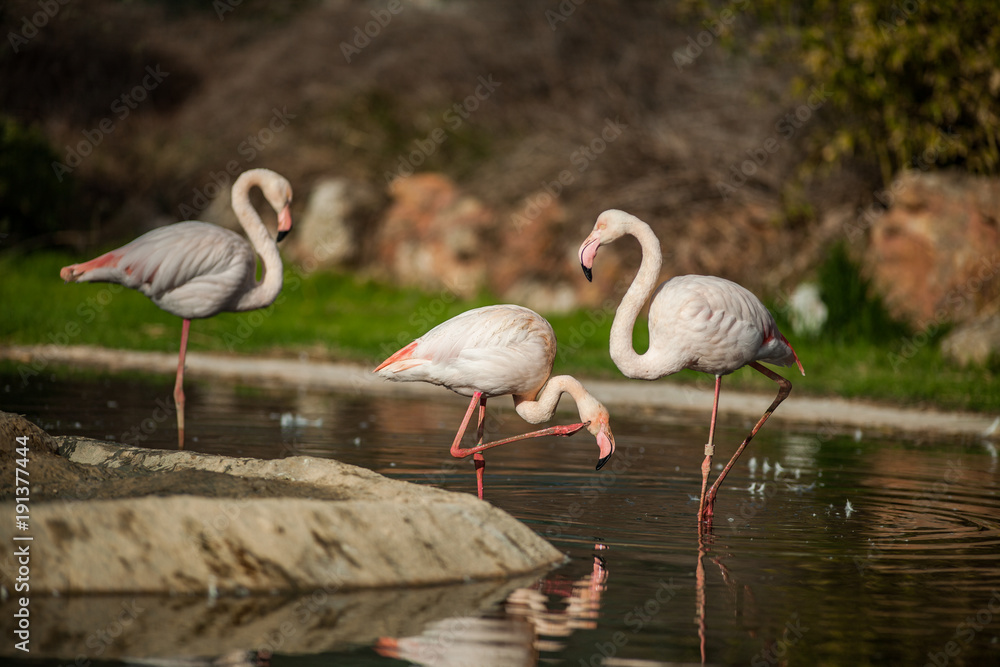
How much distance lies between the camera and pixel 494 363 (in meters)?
6.29

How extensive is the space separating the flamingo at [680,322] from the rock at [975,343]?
6317 millimetres

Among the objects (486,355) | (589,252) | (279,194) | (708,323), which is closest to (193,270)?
(279,194)

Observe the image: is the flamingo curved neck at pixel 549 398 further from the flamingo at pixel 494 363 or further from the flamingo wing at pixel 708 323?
the flamingo wing at pixel 708 323

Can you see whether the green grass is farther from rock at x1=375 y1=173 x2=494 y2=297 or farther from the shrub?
the shrub

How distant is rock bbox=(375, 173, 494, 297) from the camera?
713 inches

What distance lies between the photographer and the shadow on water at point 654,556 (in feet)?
12.0

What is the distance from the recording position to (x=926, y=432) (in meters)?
9.48

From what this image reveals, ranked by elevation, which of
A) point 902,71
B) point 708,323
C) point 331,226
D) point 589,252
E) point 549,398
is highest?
point 902,71

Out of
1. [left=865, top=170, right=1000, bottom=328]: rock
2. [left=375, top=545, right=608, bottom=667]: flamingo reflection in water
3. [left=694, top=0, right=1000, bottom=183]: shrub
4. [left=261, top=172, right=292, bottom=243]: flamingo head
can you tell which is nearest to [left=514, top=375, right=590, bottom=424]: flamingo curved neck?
[left=375, top=545, right=608, bottom=667]: flamingo reflection in water

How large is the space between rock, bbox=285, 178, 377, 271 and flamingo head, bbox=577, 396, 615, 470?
44.8 ft

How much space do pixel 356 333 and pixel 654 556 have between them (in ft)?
33.0

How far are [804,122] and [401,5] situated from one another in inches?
370

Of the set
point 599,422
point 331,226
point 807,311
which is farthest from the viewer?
point 331,226

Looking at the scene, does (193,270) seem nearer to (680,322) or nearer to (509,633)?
(680,322)
